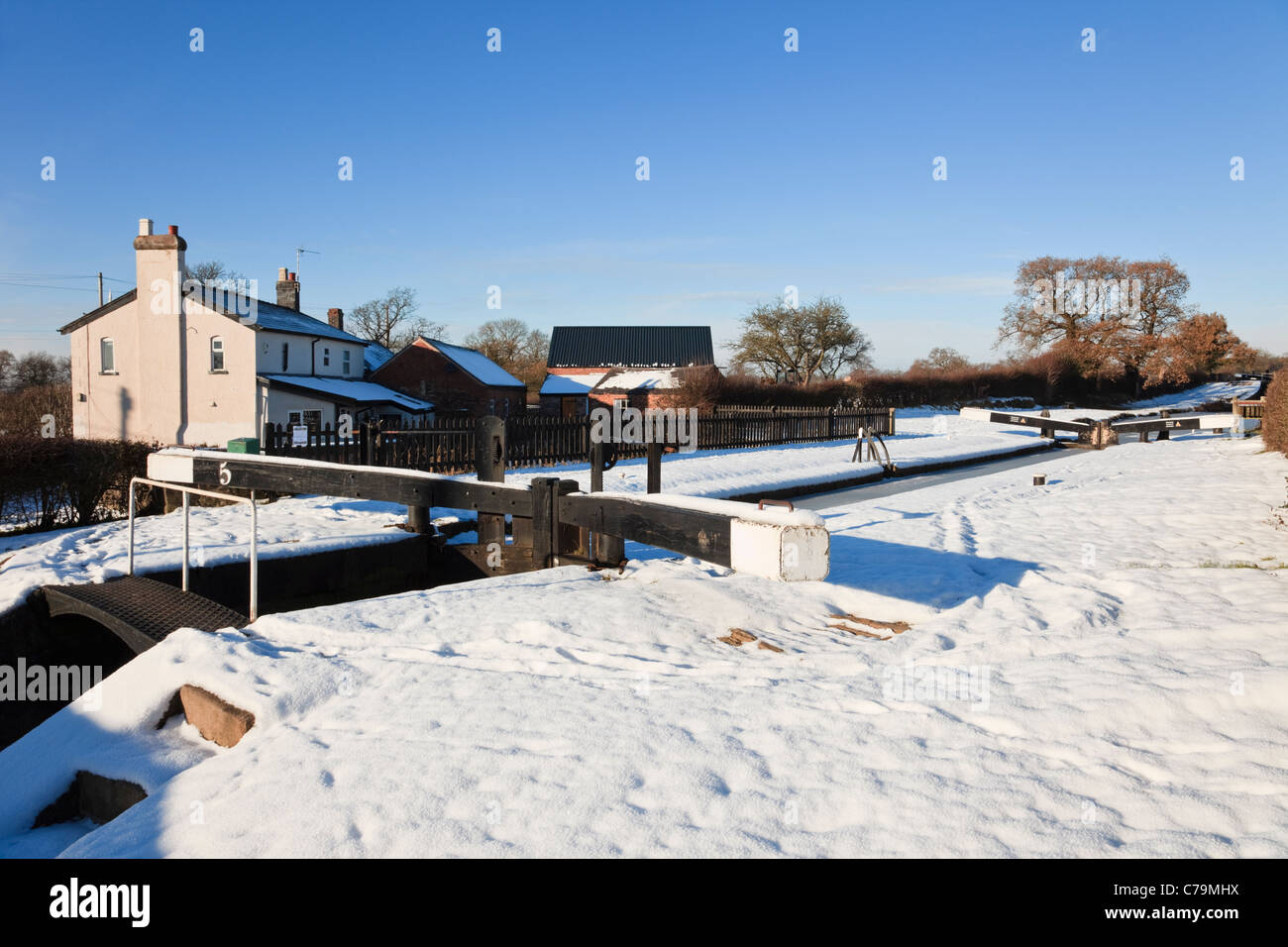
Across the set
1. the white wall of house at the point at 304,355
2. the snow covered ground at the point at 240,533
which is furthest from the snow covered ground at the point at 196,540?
the white wall of house at the point at 304,355

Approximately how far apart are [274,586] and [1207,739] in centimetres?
827

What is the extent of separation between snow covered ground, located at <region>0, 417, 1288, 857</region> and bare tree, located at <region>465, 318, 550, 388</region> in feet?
211

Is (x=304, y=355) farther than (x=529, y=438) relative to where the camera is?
Yes

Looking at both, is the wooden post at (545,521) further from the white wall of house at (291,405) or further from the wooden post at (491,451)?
the white wall of house at (291,405)

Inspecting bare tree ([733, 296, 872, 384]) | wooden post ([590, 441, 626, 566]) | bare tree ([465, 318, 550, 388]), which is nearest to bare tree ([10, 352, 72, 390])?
bare tree ([465, 318, 550, 388])

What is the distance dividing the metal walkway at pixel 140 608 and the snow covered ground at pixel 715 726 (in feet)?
2.96

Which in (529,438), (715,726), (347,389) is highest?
(347,389)

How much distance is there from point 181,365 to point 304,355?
4.55 metres

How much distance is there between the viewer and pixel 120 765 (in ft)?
14.4

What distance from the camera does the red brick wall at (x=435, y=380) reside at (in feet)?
135

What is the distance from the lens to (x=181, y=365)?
30672mm

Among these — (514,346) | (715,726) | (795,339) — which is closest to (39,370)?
(514,346)

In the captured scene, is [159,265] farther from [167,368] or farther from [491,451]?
[491,451]
